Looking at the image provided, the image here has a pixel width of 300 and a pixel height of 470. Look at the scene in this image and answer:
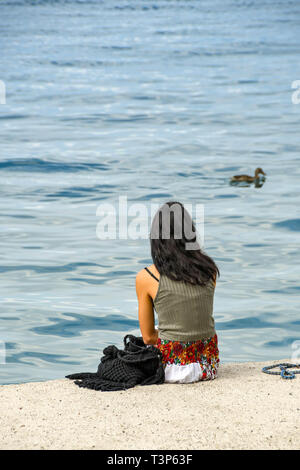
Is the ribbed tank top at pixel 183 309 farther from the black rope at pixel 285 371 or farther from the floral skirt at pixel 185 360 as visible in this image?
the black rope at pixel 285 371

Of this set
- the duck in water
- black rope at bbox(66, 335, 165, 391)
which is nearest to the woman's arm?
black rope at bbox(66, 335, 165, 391)

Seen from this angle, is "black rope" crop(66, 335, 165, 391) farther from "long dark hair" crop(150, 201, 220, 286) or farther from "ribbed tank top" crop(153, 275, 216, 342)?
"long dark hair" crop(150, 201, 220, 286)

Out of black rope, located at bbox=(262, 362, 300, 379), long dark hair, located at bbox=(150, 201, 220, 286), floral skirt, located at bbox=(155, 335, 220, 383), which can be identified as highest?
long dark hair, located at bbox=(150, 201, 220, 286)

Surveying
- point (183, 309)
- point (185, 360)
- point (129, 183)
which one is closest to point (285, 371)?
point (185, 360)

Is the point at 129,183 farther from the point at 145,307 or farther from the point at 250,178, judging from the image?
the point at 145,307

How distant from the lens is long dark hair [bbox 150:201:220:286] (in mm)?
4852

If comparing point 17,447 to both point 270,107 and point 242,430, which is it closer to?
point 242,430

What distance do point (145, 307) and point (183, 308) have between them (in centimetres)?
24

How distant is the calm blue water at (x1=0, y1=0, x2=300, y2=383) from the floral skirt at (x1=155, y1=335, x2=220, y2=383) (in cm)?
164

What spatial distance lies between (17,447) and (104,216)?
750 centimetres

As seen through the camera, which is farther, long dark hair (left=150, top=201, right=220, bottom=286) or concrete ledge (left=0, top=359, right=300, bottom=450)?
long dark hair (left=150, top=201, right=220, bottom=286)

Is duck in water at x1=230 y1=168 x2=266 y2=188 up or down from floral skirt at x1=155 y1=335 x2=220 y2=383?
up

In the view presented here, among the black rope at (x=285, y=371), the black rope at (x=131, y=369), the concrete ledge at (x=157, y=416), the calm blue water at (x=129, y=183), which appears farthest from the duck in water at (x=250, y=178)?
the black rope at (x=131, y=369)

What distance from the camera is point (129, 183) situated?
13.5 m
